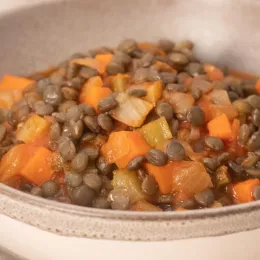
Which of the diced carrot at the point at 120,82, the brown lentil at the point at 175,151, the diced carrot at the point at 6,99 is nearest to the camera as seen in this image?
the brown lentil at the point at 175,151

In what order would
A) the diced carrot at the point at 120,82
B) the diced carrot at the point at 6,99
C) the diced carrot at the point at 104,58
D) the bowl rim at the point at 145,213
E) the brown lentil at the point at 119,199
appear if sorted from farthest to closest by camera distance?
the diced carrot at the point at 104,58 → the diced carrot at the point at 6,99 → the diced carrot at the point at 120,82 → the brown lentil at the point at 119,199 → the bowl rim at the point at 145,213

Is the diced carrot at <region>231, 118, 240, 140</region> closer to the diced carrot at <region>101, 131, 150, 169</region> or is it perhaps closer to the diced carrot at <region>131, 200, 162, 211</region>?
the diced carrot at <region>101, 131, 150, 169</region>

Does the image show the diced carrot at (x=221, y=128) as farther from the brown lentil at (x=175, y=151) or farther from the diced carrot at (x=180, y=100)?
the brown lentil at (x=175, y=151)

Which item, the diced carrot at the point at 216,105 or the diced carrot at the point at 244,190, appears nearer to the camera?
the diced carrot at the point at 244,190

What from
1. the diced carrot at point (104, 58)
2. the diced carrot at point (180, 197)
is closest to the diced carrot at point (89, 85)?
the diced carrot at point (104, 58)

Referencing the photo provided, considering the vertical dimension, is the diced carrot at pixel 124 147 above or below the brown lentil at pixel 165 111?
below

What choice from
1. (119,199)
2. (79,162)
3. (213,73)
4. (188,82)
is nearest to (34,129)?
(79,162)

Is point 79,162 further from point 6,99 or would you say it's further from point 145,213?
point 6,99
